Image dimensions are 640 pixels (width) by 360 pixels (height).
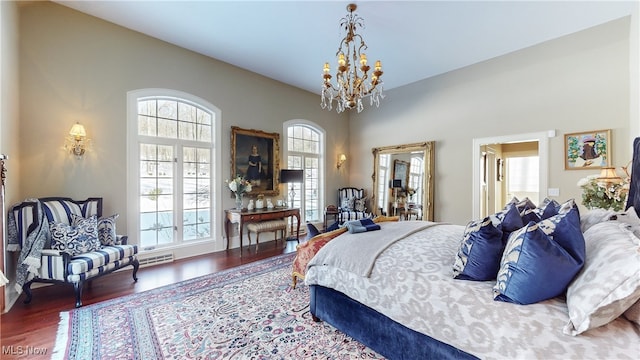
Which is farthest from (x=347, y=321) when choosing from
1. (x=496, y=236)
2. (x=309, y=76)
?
(x=309, y=76)

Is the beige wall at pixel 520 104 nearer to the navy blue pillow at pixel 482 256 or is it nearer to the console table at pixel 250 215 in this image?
the console table at pixel 250 215

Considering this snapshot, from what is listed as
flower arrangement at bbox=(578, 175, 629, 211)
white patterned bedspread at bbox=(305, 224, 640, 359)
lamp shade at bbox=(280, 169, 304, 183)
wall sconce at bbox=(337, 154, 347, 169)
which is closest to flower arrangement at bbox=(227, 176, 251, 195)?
lamp shade at bbox=(280, 169, 304, 183)

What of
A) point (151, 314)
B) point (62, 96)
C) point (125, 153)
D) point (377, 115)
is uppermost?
point (377, 115)

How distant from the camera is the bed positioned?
3.33 feet

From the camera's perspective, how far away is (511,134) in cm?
431

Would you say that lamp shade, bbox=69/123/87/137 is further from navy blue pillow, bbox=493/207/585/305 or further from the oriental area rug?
navy blue pillow, bbox=493/207/585/305

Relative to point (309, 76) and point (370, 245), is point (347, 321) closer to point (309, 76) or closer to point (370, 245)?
point (370, 245)

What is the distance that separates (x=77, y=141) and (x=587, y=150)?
7.04 meters

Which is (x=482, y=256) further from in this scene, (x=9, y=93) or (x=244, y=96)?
(x=244, y=96)

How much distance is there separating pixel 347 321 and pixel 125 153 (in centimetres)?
381

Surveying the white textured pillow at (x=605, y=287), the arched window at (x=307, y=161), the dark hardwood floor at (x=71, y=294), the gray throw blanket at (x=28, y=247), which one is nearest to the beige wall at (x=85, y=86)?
the gray throw blanket at (x=28, y=247)

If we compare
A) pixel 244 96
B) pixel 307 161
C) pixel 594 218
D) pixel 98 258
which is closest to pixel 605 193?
pixel 594 218

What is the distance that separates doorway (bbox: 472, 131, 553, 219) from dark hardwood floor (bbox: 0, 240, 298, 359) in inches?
148

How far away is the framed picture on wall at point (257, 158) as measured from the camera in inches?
191
